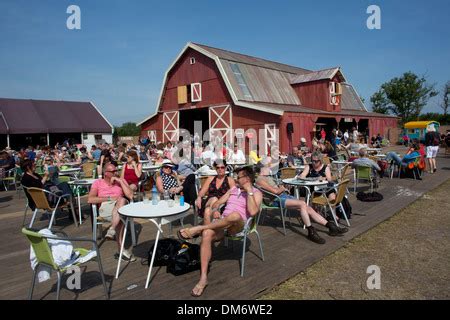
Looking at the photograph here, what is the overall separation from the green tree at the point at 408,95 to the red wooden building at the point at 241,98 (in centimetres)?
3330

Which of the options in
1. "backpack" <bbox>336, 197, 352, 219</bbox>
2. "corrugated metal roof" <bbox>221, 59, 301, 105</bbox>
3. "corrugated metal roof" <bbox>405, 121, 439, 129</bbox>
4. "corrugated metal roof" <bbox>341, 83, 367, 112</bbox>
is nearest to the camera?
"backpack" <bbox>336, 197, 352, 219</bbox>

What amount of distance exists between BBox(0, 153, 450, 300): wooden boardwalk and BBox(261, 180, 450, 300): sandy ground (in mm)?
172

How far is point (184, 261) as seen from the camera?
356 cm

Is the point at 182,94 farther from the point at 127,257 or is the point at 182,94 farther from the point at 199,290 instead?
the point at 199,290

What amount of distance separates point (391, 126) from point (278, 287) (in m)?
28.7

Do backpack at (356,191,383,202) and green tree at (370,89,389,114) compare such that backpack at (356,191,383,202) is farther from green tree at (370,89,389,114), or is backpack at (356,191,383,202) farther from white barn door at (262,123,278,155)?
green tree at (370,89,389,114)

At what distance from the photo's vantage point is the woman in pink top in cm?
335

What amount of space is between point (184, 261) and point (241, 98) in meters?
14.9

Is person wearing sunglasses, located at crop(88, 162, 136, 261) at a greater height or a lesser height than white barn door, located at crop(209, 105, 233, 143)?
lesser

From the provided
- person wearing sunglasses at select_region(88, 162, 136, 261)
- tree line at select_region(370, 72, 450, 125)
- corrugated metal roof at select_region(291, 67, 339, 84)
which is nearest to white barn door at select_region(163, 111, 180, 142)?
corrugated metal roof at select_region(291, 67, 339, 84)

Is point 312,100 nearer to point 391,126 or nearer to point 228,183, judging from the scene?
point 391,126

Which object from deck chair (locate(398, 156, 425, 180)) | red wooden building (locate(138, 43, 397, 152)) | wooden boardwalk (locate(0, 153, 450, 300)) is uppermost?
red wooden building (locate(138, 43, 397, 152))

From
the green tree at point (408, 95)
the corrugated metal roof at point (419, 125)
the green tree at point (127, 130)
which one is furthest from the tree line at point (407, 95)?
the green tree at point (127, 130)
